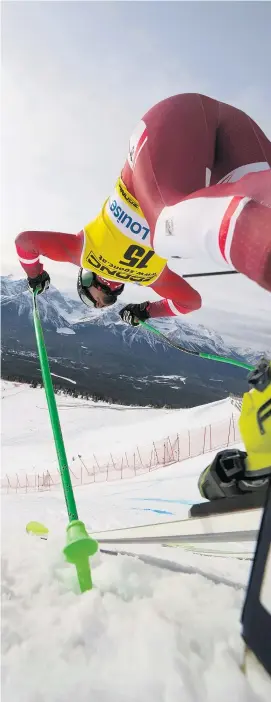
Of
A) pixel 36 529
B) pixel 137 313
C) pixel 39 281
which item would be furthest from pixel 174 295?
pixel 36 529

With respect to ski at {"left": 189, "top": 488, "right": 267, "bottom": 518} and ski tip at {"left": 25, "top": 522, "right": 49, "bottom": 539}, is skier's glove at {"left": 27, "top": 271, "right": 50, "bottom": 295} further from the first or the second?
ski at {"left": 189, "top": 488, "right": 267, "bottom": 518}

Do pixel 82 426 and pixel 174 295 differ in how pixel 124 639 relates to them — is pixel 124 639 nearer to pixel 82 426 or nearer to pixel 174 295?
pixel 174 295

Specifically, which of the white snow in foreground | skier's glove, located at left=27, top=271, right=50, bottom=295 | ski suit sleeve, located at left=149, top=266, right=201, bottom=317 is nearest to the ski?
the white snow in foreground

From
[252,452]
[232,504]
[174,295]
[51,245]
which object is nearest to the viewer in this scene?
[252,452]

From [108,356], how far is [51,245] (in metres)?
5.33

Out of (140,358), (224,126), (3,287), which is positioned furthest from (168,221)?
(3,287)

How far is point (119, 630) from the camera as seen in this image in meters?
0.59

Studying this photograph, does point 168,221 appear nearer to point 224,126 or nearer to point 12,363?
point 224,126

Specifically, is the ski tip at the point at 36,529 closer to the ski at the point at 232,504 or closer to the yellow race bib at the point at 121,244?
the ski at the point at 232,504

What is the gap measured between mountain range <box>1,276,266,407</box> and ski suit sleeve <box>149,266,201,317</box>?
2.49 metres

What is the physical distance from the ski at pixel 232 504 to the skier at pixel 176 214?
34 cm

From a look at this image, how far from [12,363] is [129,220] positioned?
552 centimetres

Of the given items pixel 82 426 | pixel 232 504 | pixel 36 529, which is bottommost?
pixel 82 426

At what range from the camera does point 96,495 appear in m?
2.47
